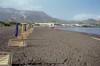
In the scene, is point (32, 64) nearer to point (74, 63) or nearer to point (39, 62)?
point (39, 62)

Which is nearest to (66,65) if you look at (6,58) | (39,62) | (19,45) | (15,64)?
(39,62)

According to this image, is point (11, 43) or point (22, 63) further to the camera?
point (11, 43)

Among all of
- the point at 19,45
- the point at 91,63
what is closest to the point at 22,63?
the point at 91,63

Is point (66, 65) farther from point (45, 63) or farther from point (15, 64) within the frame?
point (15, 64)

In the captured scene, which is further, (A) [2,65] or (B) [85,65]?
(B) [85,65]

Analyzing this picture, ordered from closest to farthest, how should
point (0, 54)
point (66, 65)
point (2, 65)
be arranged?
point (2, 65), point (0, 54), point (66, 65)

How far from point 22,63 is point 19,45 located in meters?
8.61

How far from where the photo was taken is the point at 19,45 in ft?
69.5

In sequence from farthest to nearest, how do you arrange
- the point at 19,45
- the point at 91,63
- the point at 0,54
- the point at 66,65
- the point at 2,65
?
the point at 19,45, the point at 91,63, the point at 66,65, the point at 0,54, the point at 2,65

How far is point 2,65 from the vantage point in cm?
990

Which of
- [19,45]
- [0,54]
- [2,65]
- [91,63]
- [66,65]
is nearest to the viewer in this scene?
[2,65]

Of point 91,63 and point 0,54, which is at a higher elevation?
point 0,54

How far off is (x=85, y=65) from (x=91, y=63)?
0.83 metres

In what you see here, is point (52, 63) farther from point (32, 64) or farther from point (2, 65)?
point (2, 65)
